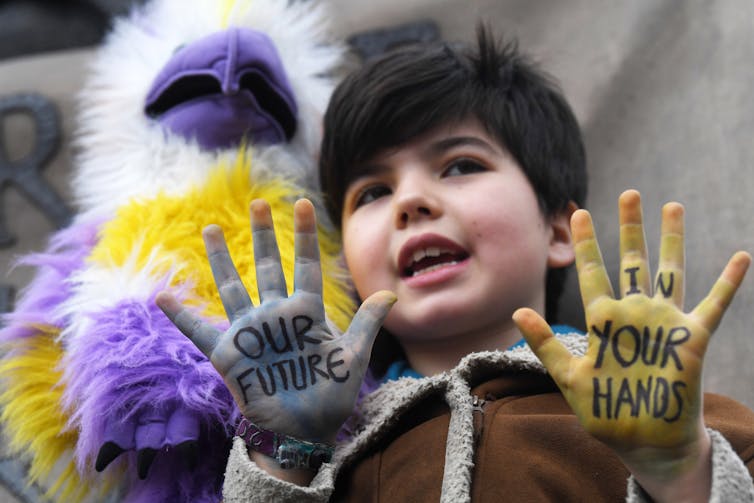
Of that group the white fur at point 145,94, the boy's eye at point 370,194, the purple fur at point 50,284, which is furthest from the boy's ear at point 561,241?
the purple fur at point 50,284

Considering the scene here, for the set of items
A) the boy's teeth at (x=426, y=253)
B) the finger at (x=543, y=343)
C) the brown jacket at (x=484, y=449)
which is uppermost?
the finger at (x=543, y=343)

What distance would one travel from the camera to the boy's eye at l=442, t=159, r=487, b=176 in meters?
1.32

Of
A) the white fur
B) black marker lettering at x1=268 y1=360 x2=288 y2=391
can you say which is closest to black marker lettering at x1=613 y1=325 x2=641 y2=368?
black marker lettering at x1=268 y1=360 x2=288 y2=391

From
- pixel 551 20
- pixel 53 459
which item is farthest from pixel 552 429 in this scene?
pixel 551 20

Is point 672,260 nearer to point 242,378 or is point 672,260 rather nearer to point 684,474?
point 684,474

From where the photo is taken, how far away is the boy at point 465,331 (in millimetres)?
866

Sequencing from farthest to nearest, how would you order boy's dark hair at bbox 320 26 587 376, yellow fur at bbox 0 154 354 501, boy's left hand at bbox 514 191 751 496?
1. boy's dark hair at bbox 320 26 587 376
2. yellow fur at bbox 0 154 354 501
3. boy's left hand at bbox 514 191 751 496

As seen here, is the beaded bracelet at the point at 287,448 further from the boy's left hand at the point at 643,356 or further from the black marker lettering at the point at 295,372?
the boy's left hand at the point at 643,356

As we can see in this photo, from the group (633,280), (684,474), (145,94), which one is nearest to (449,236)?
(633,280)

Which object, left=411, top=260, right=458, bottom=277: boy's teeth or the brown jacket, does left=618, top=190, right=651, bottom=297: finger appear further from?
left=411, top=260, right=458, bottom=277: boy's teeth

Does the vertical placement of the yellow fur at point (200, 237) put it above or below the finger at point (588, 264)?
below

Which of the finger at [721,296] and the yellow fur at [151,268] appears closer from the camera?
the finger at [721,296]

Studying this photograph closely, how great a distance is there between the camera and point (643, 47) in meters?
1.69

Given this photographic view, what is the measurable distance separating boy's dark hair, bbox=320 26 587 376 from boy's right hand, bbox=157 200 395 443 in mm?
395
